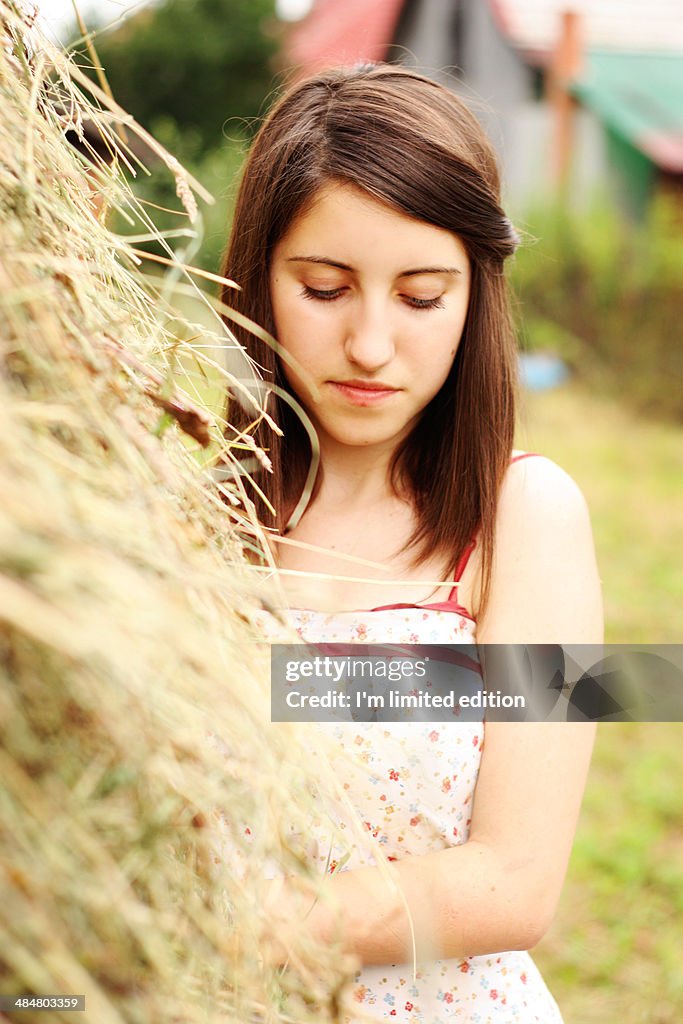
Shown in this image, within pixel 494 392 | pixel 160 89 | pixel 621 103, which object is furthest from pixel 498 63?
pixel 494 392

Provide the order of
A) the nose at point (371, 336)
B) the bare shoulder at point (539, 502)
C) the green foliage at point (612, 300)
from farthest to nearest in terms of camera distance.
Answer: the green foliage at point (612, 300), the bare shoulder at point (539, 502), the nose at point (371, 336)


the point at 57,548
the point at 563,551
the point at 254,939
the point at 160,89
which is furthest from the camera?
the point at 160,89

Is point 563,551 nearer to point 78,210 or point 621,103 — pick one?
point 78,210

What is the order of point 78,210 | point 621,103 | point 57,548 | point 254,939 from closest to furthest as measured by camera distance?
point 57,548 → point 254,939 → point 78,210 → point 621,103

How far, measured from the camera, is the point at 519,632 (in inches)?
52.2

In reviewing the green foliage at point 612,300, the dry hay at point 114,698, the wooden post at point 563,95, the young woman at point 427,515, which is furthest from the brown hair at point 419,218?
the wooden post at point 563,95

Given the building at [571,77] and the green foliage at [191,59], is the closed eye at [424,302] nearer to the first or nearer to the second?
the building at [571,77]

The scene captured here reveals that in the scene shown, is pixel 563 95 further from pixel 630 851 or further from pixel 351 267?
pixel 351 267

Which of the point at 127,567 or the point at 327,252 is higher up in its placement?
the point at 327,252

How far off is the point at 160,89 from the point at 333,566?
13.8 meters

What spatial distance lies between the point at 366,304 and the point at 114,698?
2.46ft

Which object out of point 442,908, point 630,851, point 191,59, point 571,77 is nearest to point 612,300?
point 571,77

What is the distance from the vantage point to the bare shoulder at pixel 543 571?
51.9 inches

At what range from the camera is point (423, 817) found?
4.17 feet
